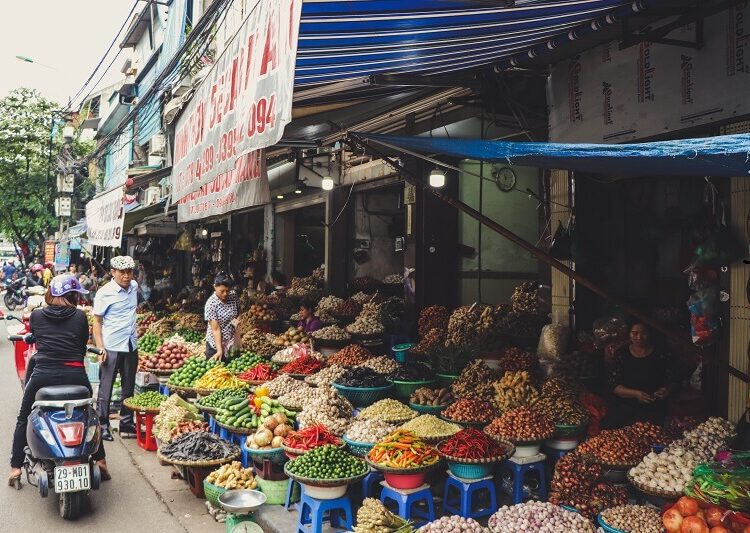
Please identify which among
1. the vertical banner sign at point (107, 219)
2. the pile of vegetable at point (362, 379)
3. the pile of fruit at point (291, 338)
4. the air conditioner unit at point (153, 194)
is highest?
the air conditioner unit at point (153, 194)

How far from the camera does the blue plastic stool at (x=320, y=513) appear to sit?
187 inches

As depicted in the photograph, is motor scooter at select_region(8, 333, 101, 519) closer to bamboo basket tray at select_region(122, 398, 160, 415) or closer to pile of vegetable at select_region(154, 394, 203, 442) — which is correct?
pile of vegetable at select_region(154, 394, 203, 442)

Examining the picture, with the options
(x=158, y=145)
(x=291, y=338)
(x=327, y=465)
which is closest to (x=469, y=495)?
(x=327, y=465)

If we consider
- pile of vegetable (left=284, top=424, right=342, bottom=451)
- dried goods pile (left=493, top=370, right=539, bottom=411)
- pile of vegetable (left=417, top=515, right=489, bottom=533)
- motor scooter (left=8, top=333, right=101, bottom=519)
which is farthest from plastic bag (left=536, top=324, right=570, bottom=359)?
motor scooter (left=8, top=333, right=101, bottom=519)

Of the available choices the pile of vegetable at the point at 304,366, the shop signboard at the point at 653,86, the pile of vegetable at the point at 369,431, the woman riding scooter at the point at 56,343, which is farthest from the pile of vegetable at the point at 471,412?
the woman riding scooter at the point at 56,343

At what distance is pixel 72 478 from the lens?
5.17 m

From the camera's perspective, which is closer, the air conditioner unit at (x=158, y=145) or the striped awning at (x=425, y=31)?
the striped awning at (x=425, y=31)

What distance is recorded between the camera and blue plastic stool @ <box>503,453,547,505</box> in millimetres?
5121

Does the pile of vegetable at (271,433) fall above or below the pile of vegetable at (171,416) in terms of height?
above

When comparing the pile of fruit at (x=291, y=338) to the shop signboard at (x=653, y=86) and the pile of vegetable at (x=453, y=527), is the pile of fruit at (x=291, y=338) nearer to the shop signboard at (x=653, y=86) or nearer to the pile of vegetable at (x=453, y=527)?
the shop signboard at (x=653, y=86)

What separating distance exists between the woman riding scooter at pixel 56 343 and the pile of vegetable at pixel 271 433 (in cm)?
167

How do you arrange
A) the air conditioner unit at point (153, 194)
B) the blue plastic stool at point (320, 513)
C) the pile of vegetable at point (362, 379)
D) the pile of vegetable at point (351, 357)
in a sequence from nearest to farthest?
the blue plastic stool at point (320, 513)
the pile of vegetable at point (362, 379)
the pile of vegetable at point (351, 357)
the air conditioner unit at point (153, 194)

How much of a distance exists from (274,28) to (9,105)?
103 feet

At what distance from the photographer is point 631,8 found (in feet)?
15.8
